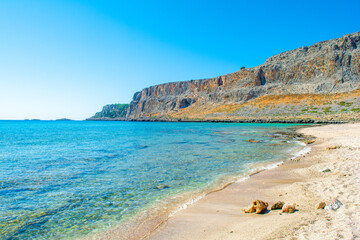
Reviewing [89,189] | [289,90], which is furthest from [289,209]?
[289,90]

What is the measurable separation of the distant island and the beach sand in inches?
2343

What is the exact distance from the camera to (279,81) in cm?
11350

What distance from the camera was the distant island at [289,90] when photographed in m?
80.2

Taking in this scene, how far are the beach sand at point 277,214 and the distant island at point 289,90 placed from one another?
5951 centimetres

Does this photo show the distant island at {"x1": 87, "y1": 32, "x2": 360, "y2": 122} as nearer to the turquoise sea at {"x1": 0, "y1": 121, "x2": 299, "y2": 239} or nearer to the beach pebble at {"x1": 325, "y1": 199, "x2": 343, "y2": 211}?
the turquoise sea at {"x1": 0, "y1": 121, "x2": 299, "y2": 239}

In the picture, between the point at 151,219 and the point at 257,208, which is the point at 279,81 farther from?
the point at 151,219

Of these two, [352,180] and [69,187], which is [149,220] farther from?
[352,180]

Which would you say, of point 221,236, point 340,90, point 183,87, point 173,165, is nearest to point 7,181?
point 173,165

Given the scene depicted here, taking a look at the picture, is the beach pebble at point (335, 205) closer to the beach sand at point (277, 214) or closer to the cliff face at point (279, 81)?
the beach sand at point (277, 214)

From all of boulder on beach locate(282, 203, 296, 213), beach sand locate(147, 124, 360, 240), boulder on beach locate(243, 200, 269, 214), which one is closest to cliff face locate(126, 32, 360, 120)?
beach sand locate(147, 124, 360, 240)

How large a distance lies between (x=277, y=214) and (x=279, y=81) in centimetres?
11919

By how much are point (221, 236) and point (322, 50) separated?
127589 millimetres

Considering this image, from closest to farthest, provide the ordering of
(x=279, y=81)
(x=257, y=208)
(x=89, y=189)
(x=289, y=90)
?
(x=257, y=208) < (x=89, y=189) < (x=289, y=90) < (x=279, y=81)

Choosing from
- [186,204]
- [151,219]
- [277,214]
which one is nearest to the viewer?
[277,214]
